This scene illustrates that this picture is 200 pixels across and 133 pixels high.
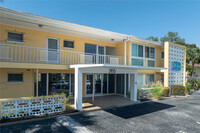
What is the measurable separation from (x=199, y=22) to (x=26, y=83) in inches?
845

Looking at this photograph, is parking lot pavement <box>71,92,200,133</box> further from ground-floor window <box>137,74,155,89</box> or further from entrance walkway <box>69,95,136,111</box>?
ground-floor window <box>137,74,155,89</box>

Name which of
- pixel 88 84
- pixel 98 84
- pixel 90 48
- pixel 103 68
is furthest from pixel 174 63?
pixel 88 84

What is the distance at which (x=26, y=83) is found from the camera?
340 inches

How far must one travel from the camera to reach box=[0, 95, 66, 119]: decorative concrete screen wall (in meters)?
5.85

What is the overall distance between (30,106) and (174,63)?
14513 mm

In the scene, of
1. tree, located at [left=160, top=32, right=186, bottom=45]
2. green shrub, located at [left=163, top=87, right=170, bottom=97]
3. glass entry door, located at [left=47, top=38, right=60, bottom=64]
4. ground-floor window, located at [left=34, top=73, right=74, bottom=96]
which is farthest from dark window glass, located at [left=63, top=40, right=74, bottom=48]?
tree, located at [left=160, top=32, right=186, bottom=45]

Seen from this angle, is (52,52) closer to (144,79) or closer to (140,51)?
(140,51)

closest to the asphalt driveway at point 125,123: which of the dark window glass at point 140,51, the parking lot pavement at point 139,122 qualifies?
the parking lot pavement at point 139,122

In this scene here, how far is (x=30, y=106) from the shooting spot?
20.8 ft

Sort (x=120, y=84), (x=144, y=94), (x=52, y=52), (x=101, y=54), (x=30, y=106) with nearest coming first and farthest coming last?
(x=30, y=106) → (x=52, y=52) → (x=144, y=94) → (x=101, y=54) → (x=120, y=84)

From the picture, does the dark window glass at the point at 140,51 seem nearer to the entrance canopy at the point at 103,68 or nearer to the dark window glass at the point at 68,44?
the entrance canopy at the point at 103,68

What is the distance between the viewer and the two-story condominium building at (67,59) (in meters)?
7.71

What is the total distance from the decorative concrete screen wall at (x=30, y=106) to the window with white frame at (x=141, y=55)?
8.45m

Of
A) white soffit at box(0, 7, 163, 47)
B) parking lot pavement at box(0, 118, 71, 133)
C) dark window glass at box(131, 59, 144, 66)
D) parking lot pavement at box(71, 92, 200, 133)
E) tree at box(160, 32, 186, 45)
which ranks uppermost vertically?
tree at box(160, 32, 186, 45)
